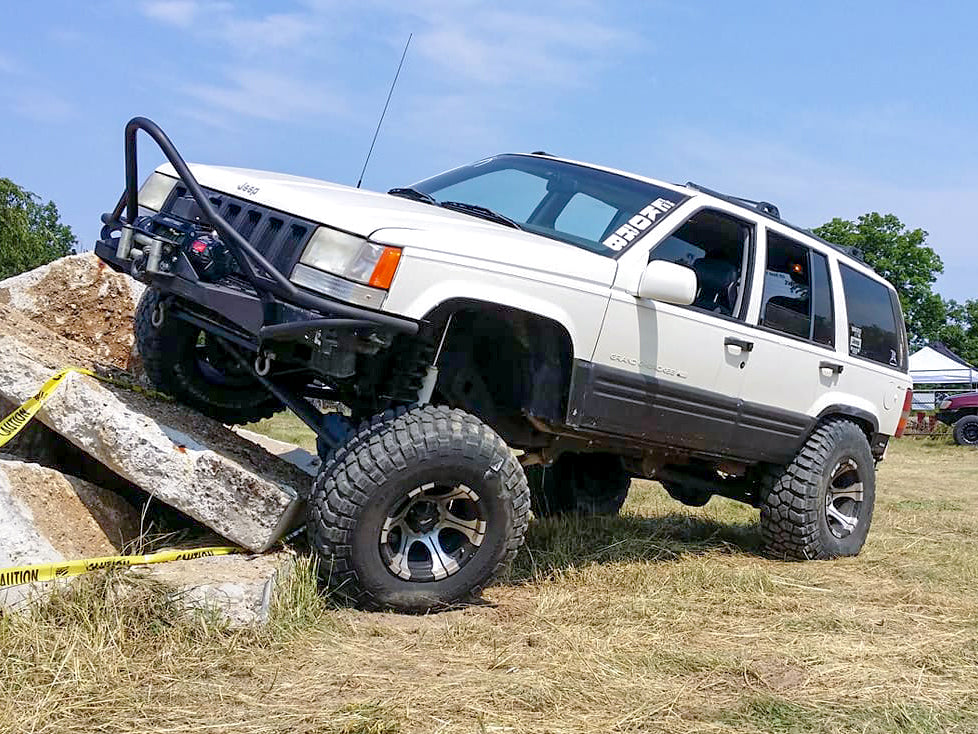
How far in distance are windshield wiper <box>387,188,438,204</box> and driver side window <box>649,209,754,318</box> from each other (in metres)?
1.25

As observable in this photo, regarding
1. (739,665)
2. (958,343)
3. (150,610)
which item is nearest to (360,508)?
(150,610)

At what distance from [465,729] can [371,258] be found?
5.76 feet

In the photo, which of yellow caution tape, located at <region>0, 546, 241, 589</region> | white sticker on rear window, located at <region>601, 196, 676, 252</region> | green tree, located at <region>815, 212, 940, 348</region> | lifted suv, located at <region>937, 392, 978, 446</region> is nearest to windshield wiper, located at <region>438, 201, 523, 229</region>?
white sticker on rear window, located at <region>601, 196, 676, 252</region>

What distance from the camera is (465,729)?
2.90 m

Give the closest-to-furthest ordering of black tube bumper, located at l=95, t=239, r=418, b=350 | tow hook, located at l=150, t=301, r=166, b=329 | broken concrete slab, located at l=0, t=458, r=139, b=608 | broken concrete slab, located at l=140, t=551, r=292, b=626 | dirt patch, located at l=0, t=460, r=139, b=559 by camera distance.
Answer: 1. broken concrete slab, located at l=140, t=551, r=292, b=626
2. broken concrete slab, located at l=0, t=458, r=139, b=608
3. black tube bumper, located at l=95, t=239, r=418, b=350
4. dirt patch, located at l=0, t=460, r=139, b=559
5. tow hook, located at l=150, t=301, r=166, b=329

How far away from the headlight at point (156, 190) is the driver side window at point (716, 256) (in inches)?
96.1

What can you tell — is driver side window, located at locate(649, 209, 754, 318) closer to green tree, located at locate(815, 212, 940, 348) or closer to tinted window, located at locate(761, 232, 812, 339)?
tinted window, located at locate(761, 232, 812, 339)

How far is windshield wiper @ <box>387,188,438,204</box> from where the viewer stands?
5.31 meters

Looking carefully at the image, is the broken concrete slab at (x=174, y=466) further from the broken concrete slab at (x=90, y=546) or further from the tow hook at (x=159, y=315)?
the tow hook at (x=159, y=315)

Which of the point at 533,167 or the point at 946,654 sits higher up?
the point at 533,167

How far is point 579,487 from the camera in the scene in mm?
6934

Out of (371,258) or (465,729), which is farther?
(371,258)

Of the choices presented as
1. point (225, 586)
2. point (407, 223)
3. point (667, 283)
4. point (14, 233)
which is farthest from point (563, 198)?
point (14, 233)

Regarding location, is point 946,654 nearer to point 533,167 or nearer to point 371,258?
point 371,258
